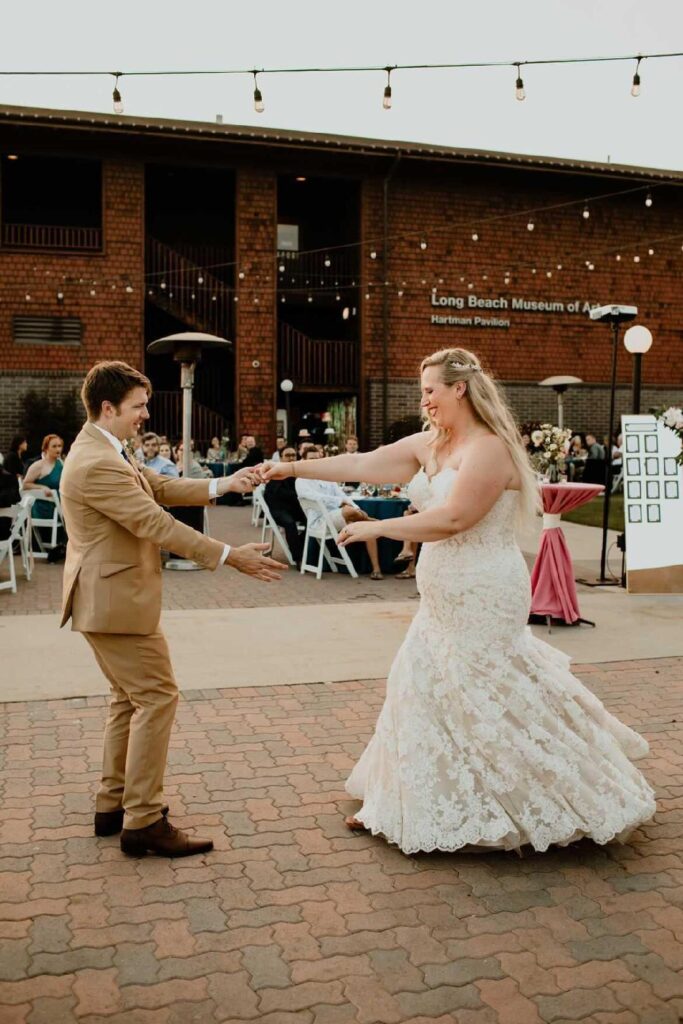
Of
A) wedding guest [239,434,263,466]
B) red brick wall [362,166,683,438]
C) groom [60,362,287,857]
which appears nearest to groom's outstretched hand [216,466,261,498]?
groom [60,362,287,857]

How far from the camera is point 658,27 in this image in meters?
7.84

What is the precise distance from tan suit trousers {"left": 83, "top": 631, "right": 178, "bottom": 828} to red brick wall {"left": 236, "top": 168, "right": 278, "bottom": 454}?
67.0 ft

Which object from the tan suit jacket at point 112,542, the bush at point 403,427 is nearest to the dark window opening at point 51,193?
the bush at point 403,427

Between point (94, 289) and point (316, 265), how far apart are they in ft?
19.5

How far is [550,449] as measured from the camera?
8.37m

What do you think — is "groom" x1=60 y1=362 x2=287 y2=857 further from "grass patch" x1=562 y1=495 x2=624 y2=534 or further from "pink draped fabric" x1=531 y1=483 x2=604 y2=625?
"grass patch" x1=562 y1=495 x2=624 y2=534

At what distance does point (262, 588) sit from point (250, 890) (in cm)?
655

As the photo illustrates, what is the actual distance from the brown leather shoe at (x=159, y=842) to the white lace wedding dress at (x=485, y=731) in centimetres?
69

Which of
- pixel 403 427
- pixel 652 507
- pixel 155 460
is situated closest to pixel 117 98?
pixel 155 460

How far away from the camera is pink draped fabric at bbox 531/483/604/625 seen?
774 cm

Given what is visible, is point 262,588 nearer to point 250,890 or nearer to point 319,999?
point 250,890

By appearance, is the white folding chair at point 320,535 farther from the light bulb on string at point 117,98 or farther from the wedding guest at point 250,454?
the wedding guest at point 250,454

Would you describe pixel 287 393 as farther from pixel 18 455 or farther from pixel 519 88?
pixel 519 88

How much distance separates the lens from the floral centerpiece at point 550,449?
8.37m
